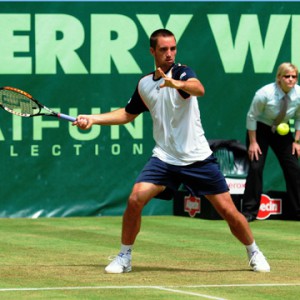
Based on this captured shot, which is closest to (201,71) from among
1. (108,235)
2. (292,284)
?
(108,235)

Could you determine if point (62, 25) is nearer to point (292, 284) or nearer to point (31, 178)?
point (31, 178)

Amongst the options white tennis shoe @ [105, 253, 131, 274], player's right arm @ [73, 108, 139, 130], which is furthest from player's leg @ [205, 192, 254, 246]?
player's right arm @ [73, 108, 139, 130]

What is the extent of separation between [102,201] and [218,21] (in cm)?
270

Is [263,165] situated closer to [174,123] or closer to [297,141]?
[297,141]

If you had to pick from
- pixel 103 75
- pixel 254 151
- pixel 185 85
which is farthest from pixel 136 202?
pixel 103 75

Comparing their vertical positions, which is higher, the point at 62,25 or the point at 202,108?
the point at 62,25

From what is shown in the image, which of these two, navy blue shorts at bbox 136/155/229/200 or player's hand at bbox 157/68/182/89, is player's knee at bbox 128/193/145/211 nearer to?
navy blue shorts at bbox 136/155/229/200

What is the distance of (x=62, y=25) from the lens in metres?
15.1

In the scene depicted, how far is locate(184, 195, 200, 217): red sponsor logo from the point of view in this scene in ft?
48.8

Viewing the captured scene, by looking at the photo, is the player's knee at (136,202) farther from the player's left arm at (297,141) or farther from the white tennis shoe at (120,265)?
the player's left arm at (297,141)

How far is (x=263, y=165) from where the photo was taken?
1422 centimetres

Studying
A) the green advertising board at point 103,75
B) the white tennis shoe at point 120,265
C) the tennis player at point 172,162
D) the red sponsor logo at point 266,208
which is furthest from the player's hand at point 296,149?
the white tennis shoe at point 120,265

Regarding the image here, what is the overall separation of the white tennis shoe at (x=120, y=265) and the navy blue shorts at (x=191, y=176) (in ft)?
1.89

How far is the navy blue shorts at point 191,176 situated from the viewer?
29.9 feet
